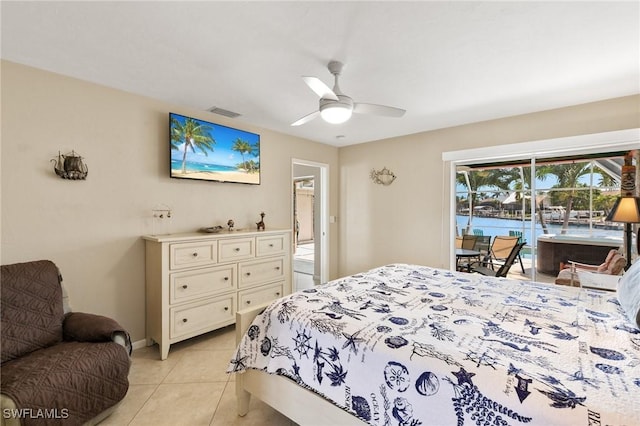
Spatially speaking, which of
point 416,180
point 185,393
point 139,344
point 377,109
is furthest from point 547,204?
point 139,344

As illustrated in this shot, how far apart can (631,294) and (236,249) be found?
9.93ft

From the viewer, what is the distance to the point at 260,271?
3344 millimetres

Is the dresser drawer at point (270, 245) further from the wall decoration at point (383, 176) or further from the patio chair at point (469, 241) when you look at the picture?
the patio chair at point (469, 241)

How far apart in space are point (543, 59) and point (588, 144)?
1468mm

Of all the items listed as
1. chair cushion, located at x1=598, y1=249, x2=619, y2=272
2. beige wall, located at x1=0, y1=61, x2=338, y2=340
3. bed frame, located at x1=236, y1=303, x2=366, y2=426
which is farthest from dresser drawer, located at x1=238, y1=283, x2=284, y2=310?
chair cushion, located at x1=598, y1=249, x2=619, y2=272

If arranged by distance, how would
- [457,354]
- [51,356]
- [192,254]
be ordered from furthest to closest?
[192,254] → [51,356] → [457,354]

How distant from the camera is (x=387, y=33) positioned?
1802mm

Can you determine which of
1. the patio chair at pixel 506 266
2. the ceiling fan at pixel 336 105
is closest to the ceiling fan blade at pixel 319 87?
the ceiling fan at pixel 336 105

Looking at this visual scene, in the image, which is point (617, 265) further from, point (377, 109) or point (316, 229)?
point (316, 229)

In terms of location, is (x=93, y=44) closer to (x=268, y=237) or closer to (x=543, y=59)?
(x=268, y=237)

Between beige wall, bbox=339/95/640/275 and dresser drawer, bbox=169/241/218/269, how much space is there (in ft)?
8.51

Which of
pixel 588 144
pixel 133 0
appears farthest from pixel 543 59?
pixel 133 0

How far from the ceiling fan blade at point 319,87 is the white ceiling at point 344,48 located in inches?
11.0

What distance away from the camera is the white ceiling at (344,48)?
1.62 metres
